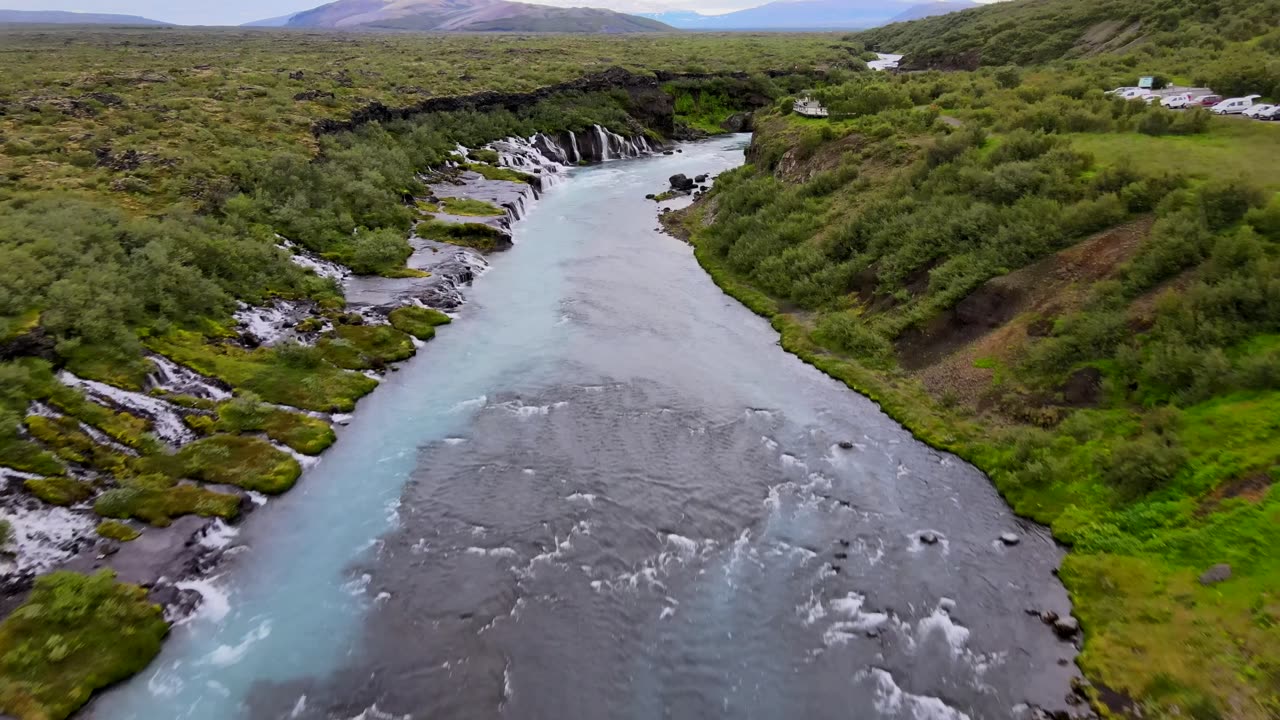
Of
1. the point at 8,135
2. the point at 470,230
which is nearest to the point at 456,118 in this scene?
the point at 470,230

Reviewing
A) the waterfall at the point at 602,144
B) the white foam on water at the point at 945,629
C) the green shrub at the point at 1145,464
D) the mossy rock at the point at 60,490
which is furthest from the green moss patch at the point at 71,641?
the waterfall at the point at 602,144

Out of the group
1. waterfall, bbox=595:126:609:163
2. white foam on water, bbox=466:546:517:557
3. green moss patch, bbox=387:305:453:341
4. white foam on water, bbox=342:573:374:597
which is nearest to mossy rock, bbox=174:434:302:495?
white foam on water, bbox=342:573:374:597

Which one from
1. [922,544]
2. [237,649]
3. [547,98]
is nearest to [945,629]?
[922,544]

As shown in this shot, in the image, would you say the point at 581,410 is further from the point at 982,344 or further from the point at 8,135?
the point at 8,135

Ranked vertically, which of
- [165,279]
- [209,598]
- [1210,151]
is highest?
[1210,151]

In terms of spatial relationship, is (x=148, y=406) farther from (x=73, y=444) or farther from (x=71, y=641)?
(x=71, y=641)

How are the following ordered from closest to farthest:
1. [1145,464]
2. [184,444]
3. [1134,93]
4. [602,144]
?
1. [1145,464]
2. [184,444]
3. [1134,93]
4. [602,144]
